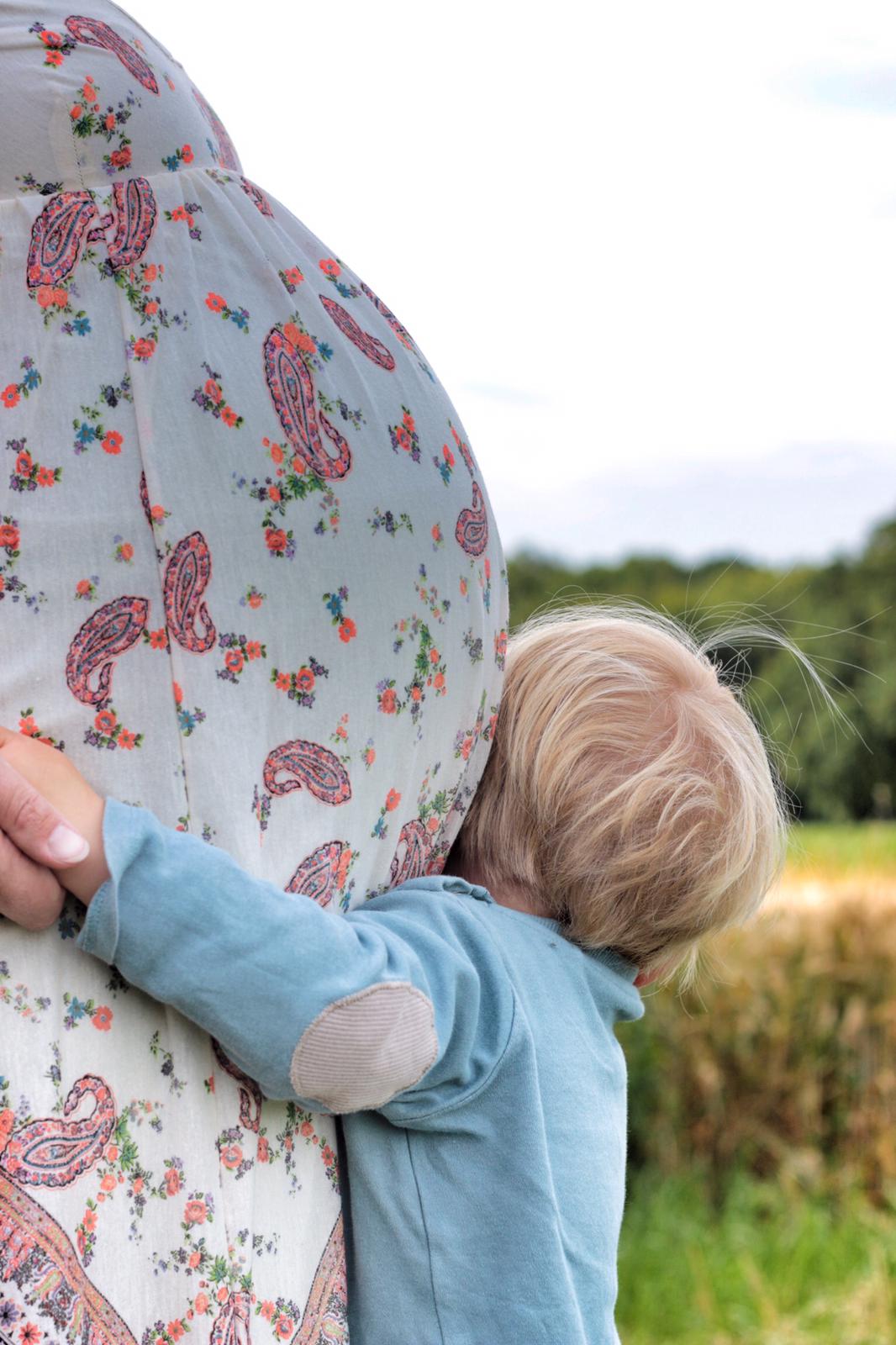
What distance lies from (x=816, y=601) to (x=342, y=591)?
9255 millimetres

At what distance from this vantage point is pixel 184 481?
1.13 m

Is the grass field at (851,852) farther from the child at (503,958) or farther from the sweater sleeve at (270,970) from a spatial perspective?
the sweater sleeve at (270,970)

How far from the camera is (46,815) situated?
41.0 inches

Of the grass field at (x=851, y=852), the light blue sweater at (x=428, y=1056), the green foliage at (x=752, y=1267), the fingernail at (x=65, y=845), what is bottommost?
the green foliage at (x=752, y=1267)

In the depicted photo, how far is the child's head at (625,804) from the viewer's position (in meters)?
1.47

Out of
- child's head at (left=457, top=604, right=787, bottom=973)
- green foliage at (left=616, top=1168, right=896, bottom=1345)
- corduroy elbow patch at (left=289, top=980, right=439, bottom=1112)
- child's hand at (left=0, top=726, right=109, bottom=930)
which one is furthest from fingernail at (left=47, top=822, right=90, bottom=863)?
green foliage at (left=616, top=1168, right=896, bottom=1345)

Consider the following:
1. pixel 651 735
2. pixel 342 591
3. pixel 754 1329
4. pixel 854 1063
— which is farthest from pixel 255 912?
pixel 854 1063

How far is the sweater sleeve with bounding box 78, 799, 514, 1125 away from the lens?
107cm

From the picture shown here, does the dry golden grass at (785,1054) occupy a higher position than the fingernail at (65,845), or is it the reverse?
the fingernail at (65,845)

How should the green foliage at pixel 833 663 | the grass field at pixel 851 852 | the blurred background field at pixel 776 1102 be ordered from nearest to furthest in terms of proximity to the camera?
1. the blurred background field at pixel 776 1102
2. the grass field at pixel 851 852
3. the green foliage at pixel 833 663

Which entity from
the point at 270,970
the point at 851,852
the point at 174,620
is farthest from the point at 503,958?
the point at 851,852

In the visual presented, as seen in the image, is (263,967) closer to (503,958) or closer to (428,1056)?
(428,1056)

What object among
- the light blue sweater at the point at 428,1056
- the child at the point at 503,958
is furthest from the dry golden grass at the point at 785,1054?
the light blue sweater at the point at 428,1056

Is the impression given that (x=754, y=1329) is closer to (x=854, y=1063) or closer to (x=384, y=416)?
(x=854, y=1063)
